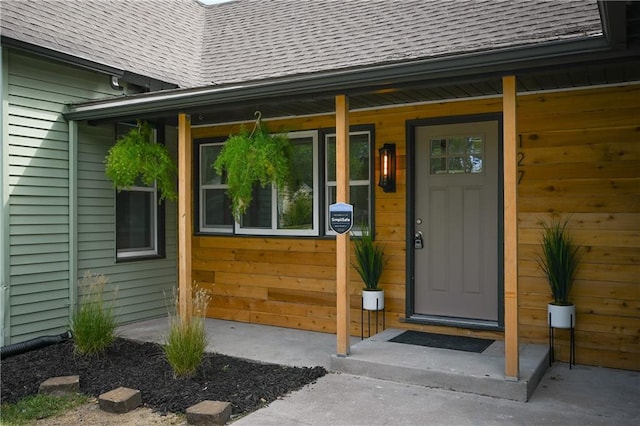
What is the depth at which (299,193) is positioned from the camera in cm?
614

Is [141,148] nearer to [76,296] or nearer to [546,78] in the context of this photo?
[76,296]

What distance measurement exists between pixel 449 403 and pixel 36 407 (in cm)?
289

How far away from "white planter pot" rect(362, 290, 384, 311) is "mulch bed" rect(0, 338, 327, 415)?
3.36 ft

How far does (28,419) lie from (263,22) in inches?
235

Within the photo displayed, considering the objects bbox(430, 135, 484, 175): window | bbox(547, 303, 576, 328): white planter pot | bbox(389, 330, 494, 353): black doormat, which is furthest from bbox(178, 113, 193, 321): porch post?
bbox(547, 303, 576, 328): white planter pot

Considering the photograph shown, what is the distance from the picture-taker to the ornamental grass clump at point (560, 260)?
14.7 feet

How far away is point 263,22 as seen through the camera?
25.4ft

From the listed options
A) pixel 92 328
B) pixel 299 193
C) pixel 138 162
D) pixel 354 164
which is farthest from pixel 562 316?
pixel 138 162

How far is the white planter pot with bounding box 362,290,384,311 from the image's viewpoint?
5.26 m

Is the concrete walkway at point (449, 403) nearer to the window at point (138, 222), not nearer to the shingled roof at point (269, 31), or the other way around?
the shingled roof at point (269, 31)

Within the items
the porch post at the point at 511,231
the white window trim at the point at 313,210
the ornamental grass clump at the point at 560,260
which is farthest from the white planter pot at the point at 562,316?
the white window trim at the point at 313,210

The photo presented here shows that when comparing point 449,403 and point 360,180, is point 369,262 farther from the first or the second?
point 449,403

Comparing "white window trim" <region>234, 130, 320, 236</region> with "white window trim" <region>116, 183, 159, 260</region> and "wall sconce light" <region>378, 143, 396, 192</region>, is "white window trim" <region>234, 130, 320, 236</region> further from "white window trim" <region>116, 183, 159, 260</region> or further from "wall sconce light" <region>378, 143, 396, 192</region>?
"white window trim" <region>116, 183, 159, 260</region>

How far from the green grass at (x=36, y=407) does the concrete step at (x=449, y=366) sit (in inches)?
78.4
